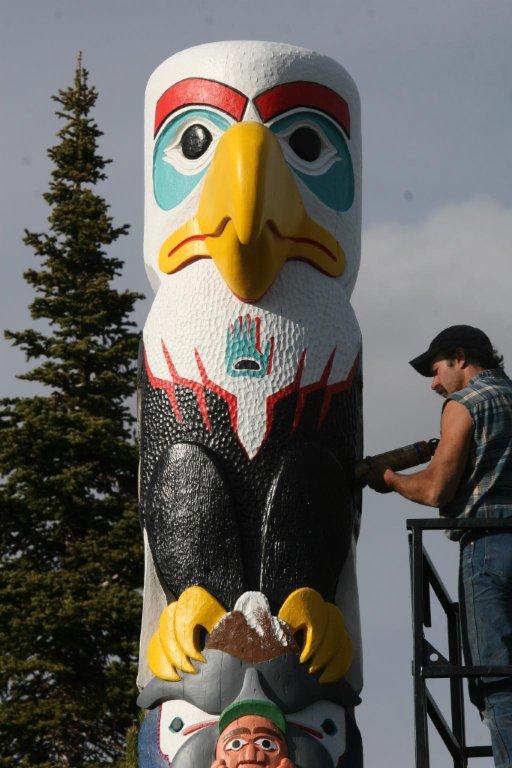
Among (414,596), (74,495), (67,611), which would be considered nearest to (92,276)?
(74,495)

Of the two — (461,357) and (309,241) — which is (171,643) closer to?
(461,357)

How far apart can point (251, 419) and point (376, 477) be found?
0.63 meters

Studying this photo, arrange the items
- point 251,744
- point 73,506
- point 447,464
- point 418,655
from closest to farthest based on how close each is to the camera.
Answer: point 418,655
point 447,464
point 251,744
point 73,506

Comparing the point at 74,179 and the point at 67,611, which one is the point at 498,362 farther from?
the point at 74,179

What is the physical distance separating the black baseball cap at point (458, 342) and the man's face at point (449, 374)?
0.13 ft

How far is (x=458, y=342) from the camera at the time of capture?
5.88 meters

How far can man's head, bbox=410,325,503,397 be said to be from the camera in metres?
5.88

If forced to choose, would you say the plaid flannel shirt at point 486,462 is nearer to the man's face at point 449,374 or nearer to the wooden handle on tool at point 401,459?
the man's face at point 449,374

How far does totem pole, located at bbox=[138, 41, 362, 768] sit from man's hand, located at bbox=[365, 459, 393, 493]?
10 centimetres

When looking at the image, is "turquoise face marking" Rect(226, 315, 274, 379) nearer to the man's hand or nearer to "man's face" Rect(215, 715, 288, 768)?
the man's hand

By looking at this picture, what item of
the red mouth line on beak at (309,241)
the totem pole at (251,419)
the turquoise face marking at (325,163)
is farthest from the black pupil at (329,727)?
the turquoise face marking at (325,163)

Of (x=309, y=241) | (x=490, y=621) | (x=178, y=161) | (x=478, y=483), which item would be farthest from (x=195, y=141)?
(x=490, y=621)

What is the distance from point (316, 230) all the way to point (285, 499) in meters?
1.40

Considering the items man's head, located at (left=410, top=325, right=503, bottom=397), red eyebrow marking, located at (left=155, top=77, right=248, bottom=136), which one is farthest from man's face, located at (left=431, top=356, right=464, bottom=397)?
red eyebrow marking, located at (left=155, top=77, right=248, bottom=136)
